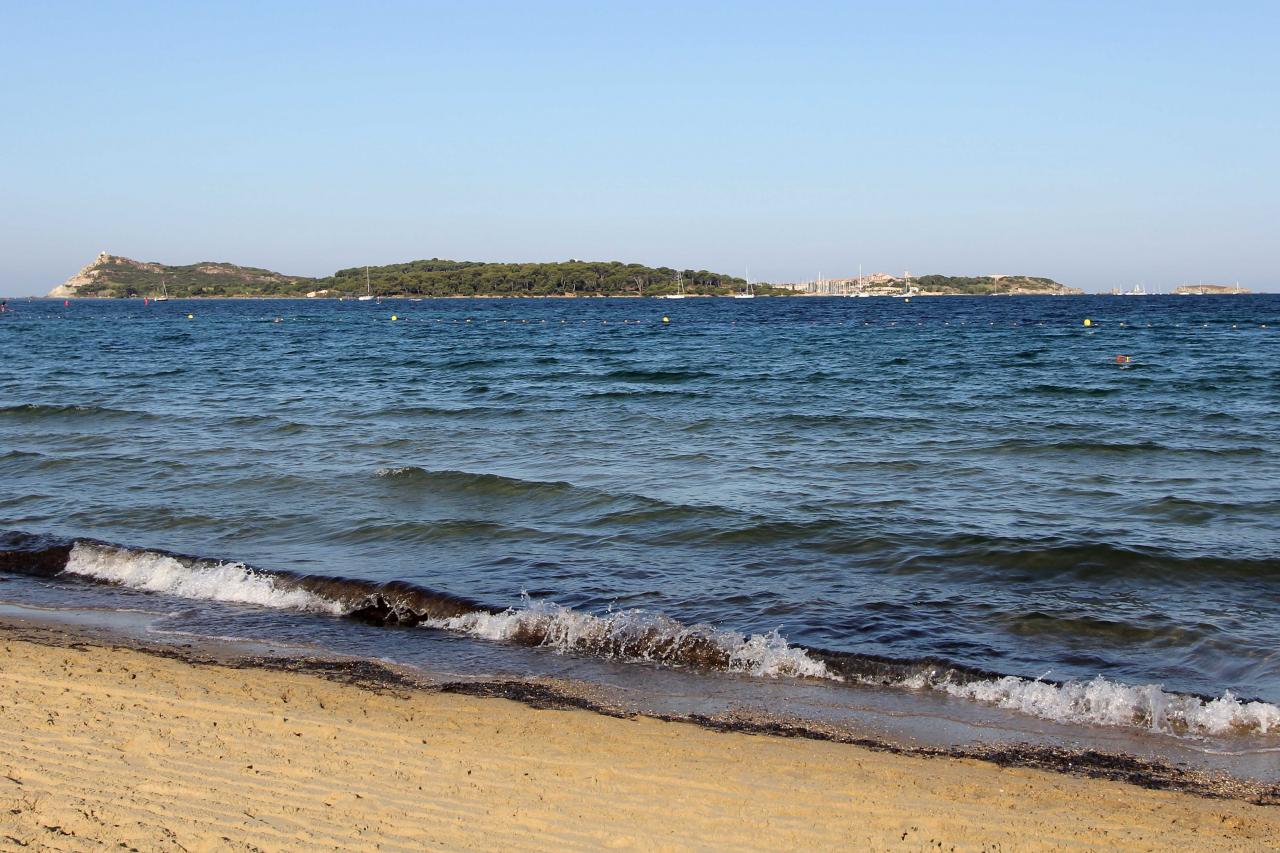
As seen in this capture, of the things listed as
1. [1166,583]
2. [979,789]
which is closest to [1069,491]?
[1166,583]

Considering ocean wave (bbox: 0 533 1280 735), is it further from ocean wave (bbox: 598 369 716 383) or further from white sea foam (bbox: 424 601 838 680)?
ocean wave (bbox: 598 369 716 383)

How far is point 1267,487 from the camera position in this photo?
1381cm

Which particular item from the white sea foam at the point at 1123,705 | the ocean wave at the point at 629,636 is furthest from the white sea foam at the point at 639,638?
the white sea foam at the point at 1123,705

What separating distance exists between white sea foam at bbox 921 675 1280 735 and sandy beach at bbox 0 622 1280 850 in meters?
1.16

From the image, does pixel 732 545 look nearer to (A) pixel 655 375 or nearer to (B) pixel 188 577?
(B) pixel 188 577

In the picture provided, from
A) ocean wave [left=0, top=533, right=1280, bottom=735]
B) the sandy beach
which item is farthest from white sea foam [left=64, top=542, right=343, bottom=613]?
the sandy beach

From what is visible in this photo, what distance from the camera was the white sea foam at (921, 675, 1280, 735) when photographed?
262 inches

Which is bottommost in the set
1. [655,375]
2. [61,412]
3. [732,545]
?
[732,545]

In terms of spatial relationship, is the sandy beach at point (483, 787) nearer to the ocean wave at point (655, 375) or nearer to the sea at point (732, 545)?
the sea at point (732, 545)

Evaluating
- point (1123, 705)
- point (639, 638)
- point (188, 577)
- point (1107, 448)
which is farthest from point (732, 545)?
point (1107, 448)

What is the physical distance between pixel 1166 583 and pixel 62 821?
9087mm

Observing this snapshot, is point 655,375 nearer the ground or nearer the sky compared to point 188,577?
nearer the sky

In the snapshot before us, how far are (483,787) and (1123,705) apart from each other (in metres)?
4.33

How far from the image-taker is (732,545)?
1122 cm
